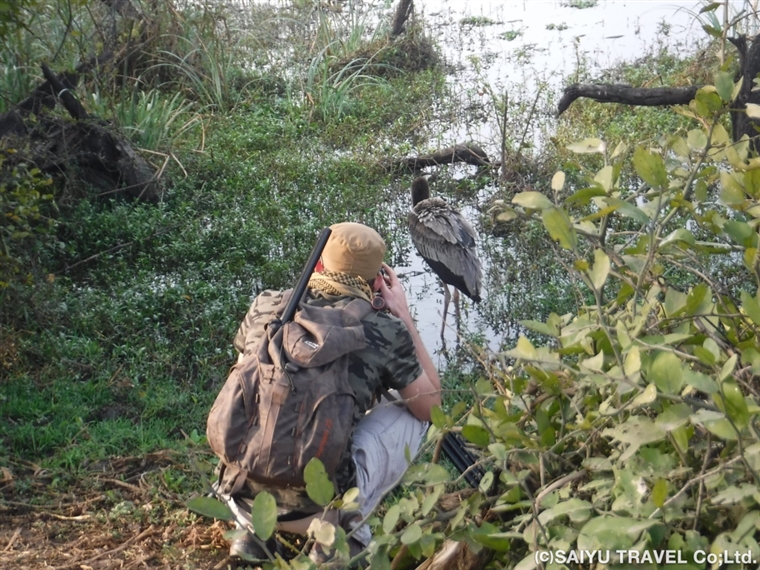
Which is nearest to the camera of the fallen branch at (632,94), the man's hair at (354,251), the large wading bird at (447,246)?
the man's hair at (354,251)

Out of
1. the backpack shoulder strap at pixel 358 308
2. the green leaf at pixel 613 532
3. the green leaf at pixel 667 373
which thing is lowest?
the backpack shoulder strap at pixel 358 308

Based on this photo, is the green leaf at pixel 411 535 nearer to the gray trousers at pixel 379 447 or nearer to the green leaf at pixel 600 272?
the green leaf at pixel 600 272

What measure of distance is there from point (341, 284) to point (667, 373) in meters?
1.90

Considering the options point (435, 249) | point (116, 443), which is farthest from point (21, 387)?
point (435, 249)

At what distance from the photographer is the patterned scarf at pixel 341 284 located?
3.18 metres

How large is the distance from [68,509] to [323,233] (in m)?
1.74

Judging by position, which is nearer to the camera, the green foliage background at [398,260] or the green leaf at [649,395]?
the green leaf at [649,395]

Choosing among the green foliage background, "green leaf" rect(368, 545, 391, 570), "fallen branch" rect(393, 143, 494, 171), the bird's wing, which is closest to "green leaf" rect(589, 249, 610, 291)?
the green foliage background

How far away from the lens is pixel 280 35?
13.4 metres

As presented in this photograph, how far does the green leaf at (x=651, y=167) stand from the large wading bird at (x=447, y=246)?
4.15 meters

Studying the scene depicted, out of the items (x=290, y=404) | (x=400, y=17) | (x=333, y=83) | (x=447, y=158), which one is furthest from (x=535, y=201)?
(x=400, y=17)

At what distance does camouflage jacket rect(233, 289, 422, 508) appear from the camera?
3.03 meters

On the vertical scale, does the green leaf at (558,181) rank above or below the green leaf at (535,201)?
below

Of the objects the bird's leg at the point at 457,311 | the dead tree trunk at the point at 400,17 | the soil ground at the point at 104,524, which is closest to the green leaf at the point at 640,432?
the soil ground at the point at 104,524
